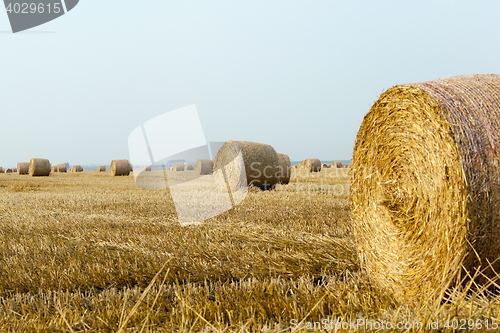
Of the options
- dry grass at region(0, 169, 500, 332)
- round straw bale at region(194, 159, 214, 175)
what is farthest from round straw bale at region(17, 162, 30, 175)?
dry grass at region(0, 169, 500, 332)

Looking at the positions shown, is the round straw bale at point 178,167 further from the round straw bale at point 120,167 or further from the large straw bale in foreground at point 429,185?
the large straw bale in foreground at point 429,185

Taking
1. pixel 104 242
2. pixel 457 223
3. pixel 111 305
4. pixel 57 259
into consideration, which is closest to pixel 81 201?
pixel 104 242

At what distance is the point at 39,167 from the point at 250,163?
1686 centimetres

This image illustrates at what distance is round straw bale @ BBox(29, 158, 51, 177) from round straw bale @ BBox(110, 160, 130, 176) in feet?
12.1

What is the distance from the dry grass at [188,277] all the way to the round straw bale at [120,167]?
1723 centimetres

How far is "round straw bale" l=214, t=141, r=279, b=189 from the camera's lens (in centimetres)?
993

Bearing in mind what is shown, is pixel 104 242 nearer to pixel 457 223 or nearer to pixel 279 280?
pixel 279 280

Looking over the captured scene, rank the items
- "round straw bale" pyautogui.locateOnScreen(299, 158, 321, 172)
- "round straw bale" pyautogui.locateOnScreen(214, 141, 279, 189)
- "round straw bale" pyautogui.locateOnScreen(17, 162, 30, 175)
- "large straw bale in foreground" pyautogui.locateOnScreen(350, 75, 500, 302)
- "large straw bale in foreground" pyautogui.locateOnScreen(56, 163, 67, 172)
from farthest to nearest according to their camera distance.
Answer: "large straw bale in foreground" pyautogui.locateOnScreen(56, 163, 67, 172) < "round straw bale" pyautogui.locateOnScreen(299, 158, 321, 172) < "round straw bale" pyautogui.locateOnScreen(17, 162, 30, 175) < "round straw bale" pyautogui.locateOnScreen(214, 141, 279, 189) < "large straw bale in foreground" pyautogui.locateOnScreen(350, 75, 500, 302)

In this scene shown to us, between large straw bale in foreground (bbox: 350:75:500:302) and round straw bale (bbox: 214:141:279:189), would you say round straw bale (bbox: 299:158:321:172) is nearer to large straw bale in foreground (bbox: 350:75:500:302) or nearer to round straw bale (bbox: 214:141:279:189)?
round straw bale (bbox: 214:141:279:189)

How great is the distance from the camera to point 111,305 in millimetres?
2230

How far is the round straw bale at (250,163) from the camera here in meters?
9.93

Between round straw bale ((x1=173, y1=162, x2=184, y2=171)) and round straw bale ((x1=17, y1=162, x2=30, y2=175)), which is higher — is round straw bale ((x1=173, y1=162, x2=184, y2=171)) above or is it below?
below

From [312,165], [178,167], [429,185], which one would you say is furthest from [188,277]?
[178,167]

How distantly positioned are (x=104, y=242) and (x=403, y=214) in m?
2.90
